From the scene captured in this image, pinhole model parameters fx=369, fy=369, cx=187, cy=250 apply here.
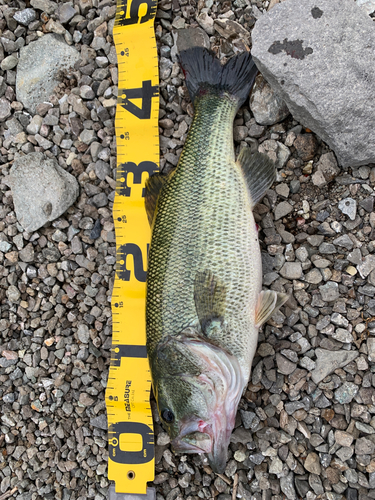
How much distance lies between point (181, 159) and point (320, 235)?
1.18 metres

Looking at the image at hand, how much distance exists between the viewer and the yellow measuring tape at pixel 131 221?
115 inches

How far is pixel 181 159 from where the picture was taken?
106 inches

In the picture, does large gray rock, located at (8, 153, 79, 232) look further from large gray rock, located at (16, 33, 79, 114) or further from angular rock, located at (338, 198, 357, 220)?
angular rock, located at (338, 198, 357, 220)

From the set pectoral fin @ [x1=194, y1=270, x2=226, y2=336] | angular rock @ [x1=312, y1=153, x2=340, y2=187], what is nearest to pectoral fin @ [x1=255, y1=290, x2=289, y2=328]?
pectoral fin @ [x1=194, y1=270, x2=226, y2=336]

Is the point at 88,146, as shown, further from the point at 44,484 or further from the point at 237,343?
the point at 44,484

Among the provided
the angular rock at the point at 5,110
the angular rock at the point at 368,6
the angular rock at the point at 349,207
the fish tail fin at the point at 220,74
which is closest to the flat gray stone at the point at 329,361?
the angular rock at the point at 349,207

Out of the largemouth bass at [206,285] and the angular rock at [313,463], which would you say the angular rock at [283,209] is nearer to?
the largemouth bass at [206,285]

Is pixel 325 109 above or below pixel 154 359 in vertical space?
above

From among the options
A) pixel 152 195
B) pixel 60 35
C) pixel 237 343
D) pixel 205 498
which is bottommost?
pixel 205 498

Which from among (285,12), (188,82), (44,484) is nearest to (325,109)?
(285,12)

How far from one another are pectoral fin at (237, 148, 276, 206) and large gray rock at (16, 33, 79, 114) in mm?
1884

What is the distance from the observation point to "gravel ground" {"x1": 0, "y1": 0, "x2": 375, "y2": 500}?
2.67 m

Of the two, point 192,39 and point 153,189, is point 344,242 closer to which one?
point 153,189

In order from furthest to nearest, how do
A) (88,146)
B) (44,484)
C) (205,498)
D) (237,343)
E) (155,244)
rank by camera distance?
(88,146) → (44,484) → (205,498) → (155,244) → (237,343)
